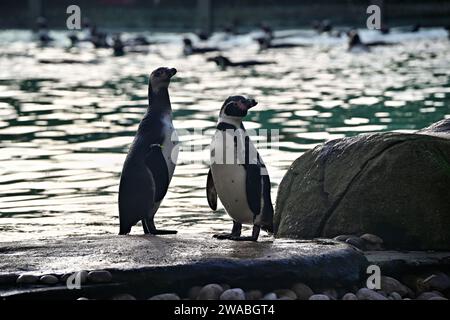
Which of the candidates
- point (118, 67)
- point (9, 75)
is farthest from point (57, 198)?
point (118, 67)

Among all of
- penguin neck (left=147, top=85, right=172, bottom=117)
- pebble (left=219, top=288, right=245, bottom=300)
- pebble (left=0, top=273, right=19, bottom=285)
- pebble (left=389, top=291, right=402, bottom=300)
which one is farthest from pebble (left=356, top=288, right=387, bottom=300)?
penguin neck (left=147, top=85, right=172, bottom=117)

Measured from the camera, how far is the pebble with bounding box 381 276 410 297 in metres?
5.67

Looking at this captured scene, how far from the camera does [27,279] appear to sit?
532 centimetres

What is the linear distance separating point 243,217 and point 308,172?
0.59 meters

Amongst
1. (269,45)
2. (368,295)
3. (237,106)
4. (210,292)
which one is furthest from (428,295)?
(269,45)

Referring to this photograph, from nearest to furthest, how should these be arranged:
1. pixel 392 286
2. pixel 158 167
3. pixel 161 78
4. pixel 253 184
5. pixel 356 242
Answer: pixel 392 286 < pixel 356 242 < pixel 253 184 < pixel 158 167 < pixel 161 78

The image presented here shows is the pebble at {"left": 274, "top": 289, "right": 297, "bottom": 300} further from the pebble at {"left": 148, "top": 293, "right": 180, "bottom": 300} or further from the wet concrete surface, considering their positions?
the pebble at {"left": 148, "top": 293, "right": 180, "bottom": 300}

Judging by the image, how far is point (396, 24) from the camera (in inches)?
1586

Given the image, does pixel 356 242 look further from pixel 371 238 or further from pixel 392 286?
pixel 392 286

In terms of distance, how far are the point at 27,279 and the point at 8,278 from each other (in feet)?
0.35

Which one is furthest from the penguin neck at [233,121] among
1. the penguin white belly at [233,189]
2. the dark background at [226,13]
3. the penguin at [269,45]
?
the dark background at [226,13]

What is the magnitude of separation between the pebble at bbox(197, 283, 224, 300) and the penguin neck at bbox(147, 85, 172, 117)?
2062mm

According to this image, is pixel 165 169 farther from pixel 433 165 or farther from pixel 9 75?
pixel 9 75

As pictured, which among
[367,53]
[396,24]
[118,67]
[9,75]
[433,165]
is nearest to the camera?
[433,165]
